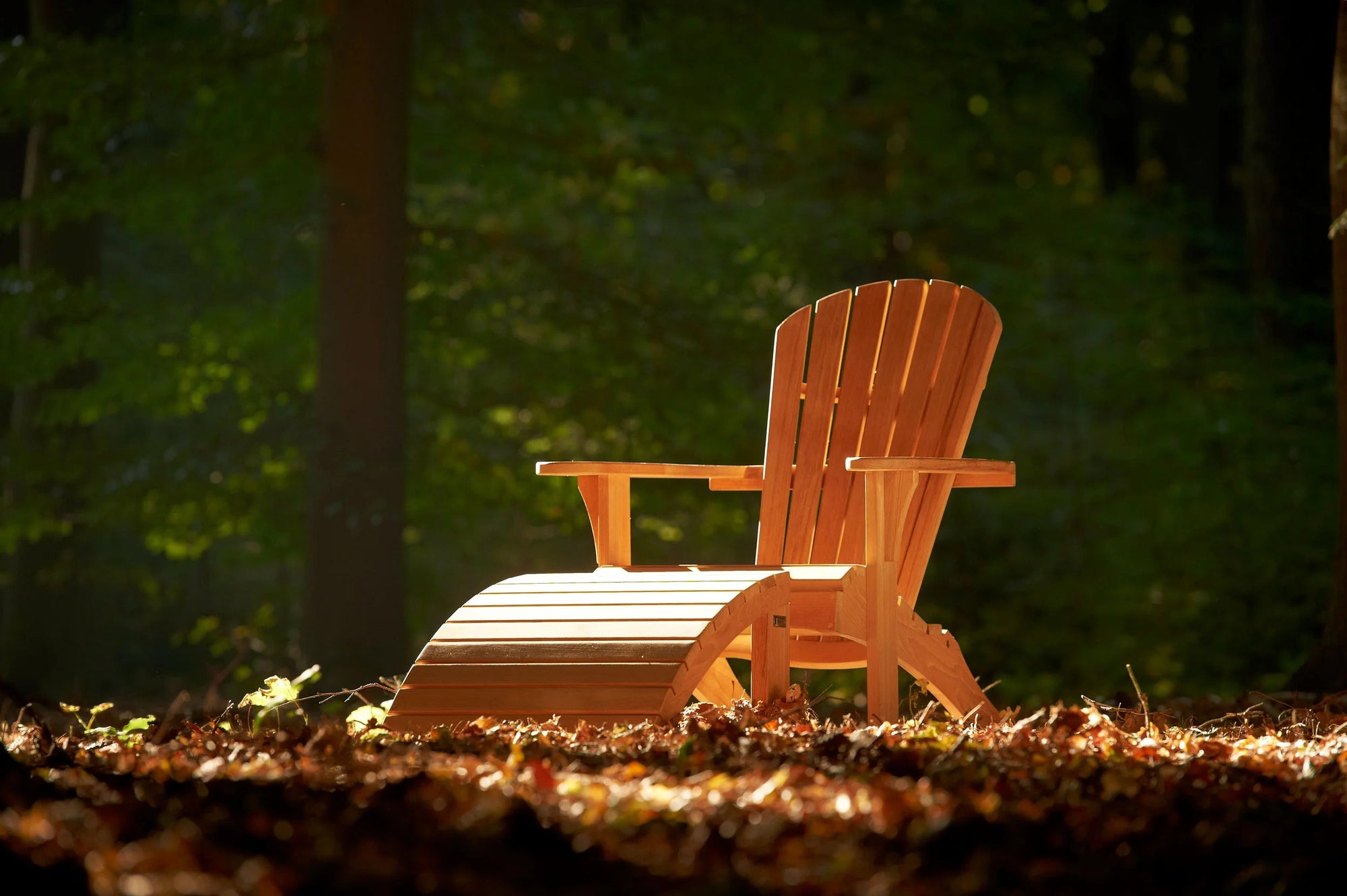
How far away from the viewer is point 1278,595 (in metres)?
6.79

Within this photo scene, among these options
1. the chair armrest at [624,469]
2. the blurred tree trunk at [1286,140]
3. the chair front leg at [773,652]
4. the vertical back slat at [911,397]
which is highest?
the blurred tree trunk at [1286,140]

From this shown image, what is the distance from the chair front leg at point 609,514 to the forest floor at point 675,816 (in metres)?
1.33

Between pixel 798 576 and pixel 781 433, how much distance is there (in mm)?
876

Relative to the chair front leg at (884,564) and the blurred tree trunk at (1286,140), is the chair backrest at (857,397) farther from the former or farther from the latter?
the blurred tree trunk at (1286,140)

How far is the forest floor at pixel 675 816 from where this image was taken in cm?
137

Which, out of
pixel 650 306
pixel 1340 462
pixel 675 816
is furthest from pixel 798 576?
pixel 650 306

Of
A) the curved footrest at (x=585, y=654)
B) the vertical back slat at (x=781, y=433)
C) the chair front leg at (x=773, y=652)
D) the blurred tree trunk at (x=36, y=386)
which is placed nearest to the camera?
the curved footrest at (x=585, y=654)

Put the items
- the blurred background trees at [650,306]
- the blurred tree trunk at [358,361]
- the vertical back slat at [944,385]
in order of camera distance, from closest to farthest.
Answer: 1. the vertical back slat at [944,385]
2. the blurred tree trunk at [358,361]
3. the blurred background trees at [650,306]

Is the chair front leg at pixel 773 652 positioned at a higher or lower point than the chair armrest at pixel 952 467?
lower

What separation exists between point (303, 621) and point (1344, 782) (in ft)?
17.0

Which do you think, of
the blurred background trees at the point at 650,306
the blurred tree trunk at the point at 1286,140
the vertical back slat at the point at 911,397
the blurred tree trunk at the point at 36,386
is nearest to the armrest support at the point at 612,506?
the vertical back slat at the point at 911,397

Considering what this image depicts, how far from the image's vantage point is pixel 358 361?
247 inches

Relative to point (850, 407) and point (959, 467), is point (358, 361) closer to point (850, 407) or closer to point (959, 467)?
point (850, 407)

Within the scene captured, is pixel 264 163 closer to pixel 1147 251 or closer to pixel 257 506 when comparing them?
pixel 257 506
